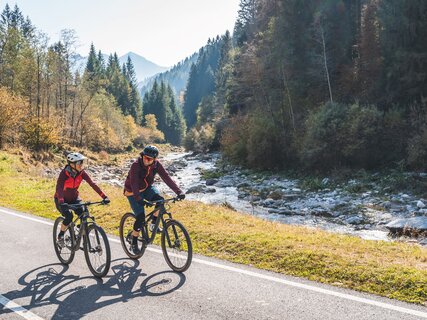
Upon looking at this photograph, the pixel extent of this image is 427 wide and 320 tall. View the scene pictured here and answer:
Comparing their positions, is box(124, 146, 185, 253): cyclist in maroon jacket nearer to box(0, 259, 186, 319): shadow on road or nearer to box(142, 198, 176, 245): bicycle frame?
box(142, 198, 176, 245): bicycle frame

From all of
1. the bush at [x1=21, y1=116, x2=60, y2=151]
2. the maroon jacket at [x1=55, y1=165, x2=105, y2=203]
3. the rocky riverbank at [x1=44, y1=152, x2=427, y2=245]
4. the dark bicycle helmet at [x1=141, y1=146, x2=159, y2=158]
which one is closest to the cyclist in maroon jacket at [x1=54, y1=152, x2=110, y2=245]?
the maroon jacket at [x1=55, y1=165, x2=105, y2=203]

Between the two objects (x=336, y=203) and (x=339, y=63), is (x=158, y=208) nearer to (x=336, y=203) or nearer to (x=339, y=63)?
(x=336, y=203)

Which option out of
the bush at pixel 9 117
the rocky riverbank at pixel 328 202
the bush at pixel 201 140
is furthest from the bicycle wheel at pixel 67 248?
the bush at pixel 201 140

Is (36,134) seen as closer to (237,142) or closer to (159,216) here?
(237,142)

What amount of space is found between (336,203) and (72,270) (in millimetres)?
16690

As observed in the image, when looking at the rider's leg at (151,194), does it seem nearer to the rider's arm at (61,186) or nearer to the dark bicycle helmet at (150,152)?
the dark bicycle helmet at (150,152)

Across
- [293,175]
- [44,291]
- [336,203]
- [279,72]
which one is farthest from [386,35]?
[44,291]

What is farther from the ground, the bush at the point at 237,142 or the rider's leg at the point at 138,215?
the bush at the point at 237,142

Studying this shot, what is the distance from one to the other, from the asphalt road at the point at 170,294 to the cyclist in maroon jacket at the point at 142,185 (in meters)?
0.97

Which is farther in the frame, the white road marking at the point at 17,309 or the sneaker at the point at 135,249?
the sneaker at the point at 135,249

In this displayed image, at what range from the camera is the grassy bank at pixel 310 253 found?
6.18m

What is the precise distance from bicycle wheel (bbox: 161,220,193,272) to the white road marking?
2.60 metres

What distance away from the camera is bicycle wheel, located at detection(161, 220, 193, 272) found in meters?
7.16

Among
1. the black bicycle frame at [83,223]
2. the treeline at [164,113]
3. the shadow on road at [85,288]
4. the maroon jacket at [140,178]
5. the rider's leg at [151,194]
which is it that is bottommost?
the shadow on road at [85,288]
